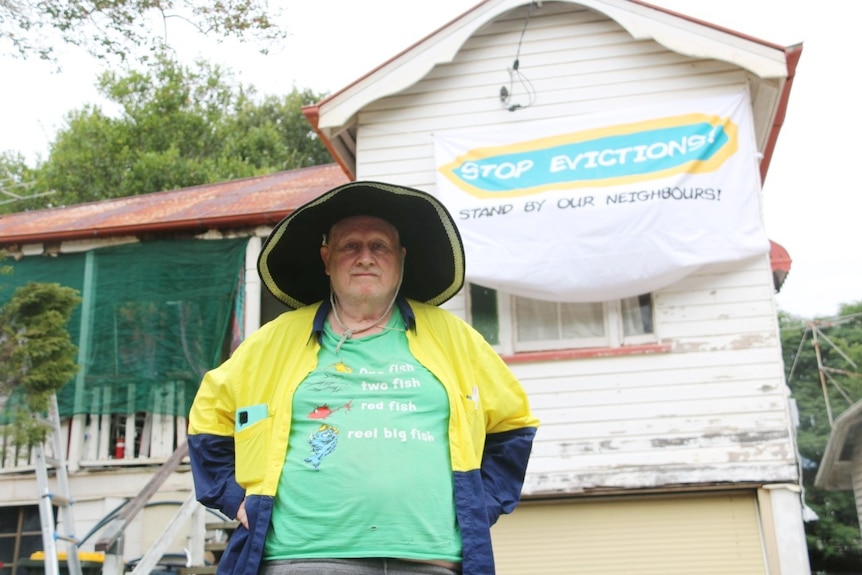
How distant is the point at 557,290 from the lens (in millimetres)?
8023

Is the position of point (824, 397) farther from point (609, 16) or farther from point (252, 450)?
point (252, 450)

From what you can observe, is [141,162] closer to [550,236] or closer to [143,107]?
[143,107]

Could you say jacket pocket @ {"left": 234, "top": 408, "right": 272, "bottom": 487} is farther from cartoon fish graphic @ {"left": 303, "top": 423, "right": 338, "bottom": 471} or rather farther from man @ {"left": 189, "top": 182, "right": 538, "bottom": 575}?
cartoon fish graphic @ {"left": 303, "top": 423, "right": 338, "bottom": 471}

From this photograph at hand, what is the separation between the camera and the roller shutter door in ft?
25.3

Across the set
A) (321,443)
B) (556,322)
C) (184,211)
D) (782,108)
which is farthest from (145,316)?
(321,443)

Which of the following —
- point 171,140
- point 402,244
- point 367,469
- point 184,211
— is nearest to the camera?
point 367,469

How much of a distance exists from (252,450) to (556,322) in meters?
→ 5.79

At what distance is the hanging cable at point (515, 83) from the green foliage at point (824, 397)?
66.1 feet

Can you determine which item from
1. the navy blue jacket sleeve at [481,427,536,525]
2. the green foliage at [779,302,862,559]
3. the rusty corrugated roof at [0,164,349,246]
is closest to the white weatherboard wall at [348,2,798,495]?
the rusty corrugated roof at [0,164,349,246]

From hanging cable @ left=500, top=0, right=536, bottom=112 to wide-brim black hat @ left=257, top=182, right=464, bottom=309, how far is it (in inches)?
217

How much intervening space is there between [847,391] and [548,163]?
1137 inches

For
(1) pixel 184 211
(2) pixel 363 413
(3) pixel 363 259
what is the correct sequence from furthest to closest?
(1) pixel 184 211 → (3) pixel 363 259 → (2) pixel 363 413

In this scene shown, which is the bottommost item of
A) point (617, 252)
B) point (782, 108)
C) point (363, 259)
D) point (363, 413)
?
point (363, 413)

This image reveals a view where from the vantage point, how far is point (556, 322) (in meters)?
8.48
